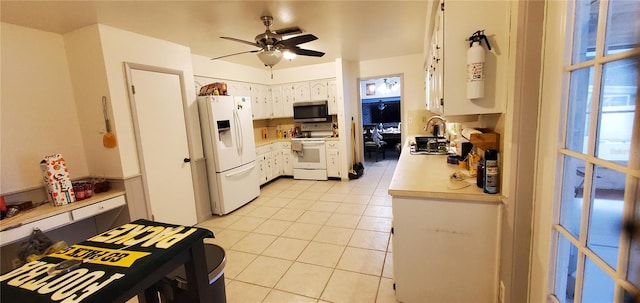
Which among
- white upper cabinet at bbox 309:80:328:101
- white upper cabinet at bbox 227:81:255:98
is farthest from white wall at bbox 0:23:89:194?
white upper cabinet at bbox 309:80:328:101

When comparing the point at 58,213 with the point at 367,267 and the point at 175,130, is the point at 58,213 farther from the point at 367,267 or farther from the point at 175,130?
the point at 367,267

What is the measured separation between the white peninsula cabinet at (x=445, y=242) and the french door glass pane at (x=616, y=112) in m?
0.71

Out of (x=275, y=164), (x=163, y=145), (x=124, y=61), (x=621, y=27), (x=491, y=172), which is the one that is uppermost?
(x=124, y=61)

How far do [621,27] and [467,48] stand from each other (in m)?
0.79

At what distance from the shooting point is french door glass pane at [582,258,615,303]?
790 mm

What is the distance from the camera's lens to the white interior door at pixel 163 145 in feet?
9.12

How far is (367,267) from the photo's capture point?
2.26 metres

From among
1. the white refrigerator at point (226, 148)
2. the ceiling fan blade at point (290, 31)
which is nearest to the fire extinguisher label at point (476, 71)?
the ceiling fan blade at point (290, 31)

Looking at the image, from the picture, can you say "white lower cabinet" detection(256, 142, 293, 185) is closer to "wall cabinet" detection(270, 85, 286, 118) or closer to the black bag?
"wall cabinet" detection(270, 85, 286, 118)

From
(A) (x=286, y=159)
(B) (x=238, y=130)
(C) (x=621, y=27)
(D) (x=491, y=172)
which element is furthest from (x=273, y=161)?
(C) (x=621, y=27)

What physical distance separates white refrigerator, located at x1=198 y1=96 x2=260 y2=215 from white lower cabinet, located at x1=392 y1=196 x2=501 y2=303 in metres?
2.66

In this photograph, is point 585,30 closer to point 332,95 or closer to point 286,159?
point 332,95

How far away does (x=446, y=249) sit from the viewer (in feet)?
5.24

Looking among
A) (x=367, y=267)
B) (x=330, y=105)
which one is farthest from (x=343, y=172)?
(x=367, y=267)
